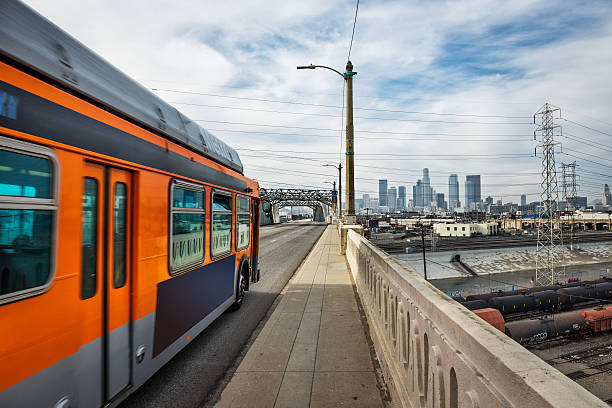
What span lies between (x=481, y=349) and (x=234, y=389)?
357 centimetres

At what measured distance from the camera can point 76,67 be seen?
3012 mm

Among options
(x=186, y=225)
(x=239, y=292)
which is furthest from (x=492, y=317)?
(x=186, y=225)

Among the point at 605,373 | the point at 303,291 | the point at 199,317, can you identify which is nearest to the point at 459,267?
the point at 605,373

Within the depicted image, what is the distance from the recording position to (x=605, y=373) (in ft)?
80.3

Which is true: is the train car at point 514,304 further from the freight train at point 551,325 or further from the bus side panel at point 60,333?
the bus side panel at point 60,333

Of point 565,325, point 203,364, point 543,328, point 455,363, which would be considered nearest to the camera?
point 455,363

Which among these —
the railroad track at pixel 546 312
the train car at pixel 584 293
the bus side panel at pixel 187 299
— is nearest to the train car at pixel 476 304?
the railroad track at pixel 546 312

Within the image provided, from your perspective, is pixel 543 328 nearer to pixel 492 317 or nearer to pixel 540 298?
pixel 492 317

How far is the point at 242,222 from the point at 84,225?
5152mm

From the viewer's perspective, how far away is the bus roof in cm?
240

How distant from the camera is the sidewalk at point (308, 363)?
13.2 feet

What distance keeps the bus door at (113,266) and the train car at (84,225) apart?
14 millimetres

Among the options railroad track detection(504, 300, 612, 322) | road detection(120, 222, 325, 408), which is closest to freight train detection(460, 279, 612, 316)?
railroad track detection(504, 300, 612, 322)

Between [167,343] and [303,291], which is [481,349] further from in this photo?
[303,291]
